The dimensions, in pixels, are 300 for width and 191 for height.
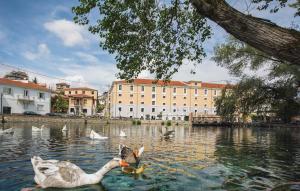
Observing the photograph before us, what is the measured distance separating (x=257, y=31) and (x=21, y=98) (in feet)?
312

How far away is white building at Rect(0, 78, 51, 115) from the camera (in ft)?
295

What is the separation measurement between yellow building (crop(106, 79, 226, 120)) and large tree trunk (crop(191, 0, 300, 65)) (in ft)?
370

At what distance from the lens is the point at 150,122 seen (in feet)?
326

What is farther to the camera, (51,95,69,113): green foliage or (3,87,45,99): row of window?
(51,95,69,113): green foliage

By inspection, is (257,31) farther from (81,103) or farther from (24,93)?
(81,103)

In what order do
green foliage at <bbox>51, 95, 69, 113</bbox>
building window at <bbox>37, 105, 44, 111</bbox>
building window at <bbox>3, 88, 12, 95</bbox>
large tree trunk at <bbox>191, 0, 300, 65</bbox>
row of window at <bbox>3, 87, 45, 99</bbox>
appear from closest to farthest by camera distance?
large tree trunk at <bbox>191, 0, 300, 65</bbox> → building window at <bbox>3, 88, 12, 95</bbox> → row of window at <bbox>3, 87, 45, 99</bbox> → building window at <bbox>37, 105, 44, 111</bbox> → green foliage at <bbox>51, 95, 69, 113</bbox>

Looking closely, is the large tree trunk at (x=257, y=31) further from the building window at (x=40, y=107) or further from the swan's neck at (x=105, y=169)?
the building window at (x=40, y=107)

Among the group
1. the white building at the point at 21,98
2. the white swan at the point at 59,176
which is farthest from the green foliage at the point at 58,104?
the white swan at the point at 59,176

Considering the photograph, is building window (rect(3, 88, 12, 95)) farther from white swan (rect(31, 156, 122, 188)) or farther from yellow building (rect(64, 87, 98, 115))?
white swan (rect(31, 156, 122, 188))

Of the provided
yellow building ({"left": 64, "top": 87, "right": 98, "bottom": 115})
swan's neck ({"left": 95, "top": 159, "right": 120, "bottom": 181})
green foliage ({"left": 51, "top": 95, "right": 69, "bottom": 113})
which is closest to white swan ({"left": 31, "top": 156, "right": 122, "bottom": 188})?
swan's neck ({"left": 95, "top": 159, "right": 120, "bottom": 181})

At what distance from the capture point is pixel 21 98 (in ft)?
309

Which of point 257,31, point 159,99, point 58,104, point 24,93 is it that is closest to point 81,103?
point 58,104

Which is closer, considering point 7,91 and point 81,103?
point 7,91

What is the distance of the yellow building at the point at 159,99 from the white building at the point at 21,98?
26.9 m
